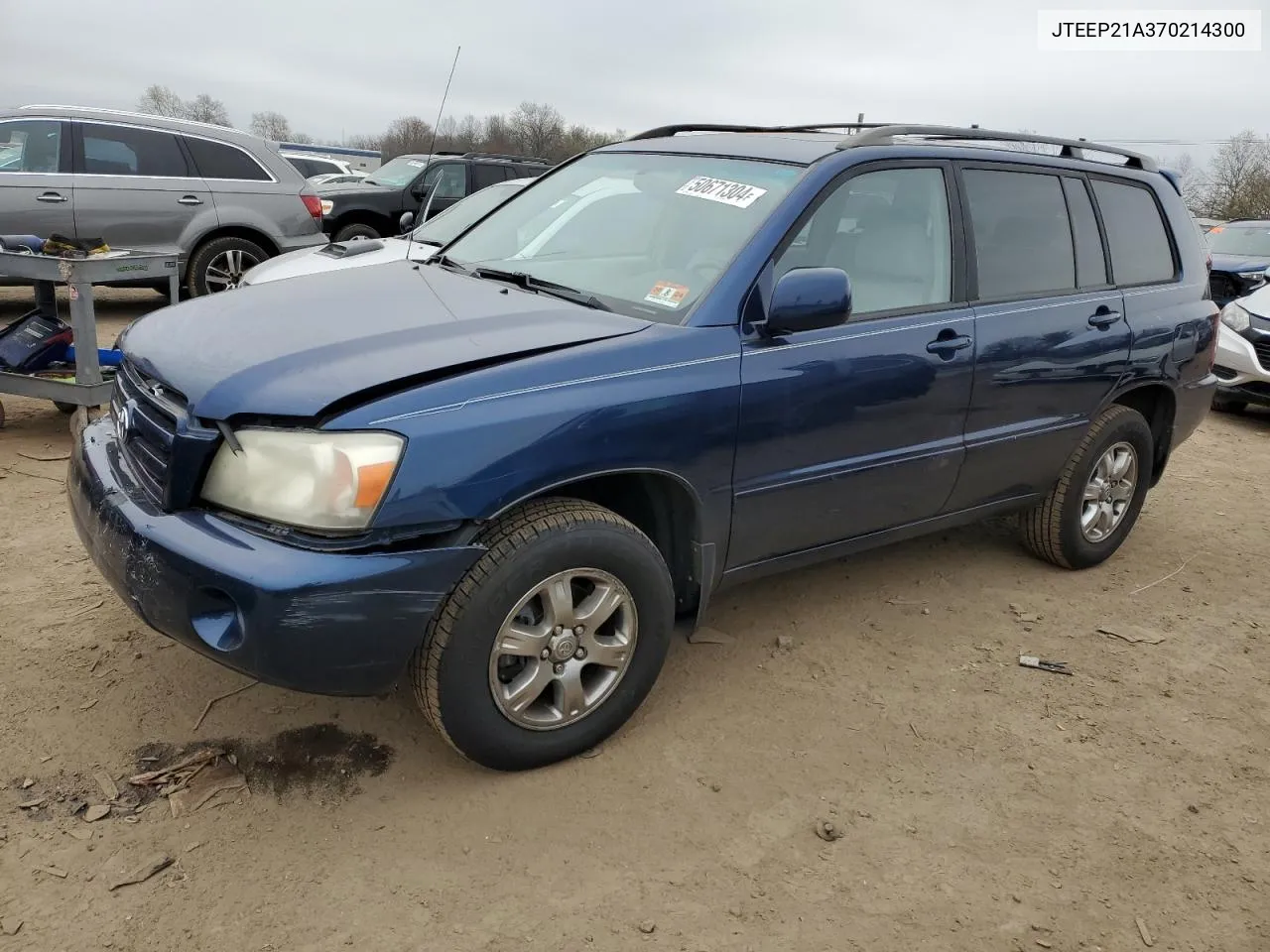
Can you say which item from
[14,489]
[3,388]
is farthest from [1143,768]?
[3,388]

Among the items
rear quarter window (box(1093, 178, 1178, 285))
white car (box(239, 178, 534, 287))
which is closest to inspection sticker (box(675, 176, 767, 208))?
rear quarter window (box(1093, 178, 1178, 285))

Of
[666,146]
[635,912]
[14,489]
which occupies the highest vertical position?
[666,146]

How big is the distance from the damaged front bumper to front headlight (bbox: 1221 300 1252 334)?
859cm

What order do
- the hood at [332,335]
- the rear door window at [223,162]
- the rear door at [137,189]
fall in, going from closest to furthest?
1. the hood at [332,335]
2. the rear door at [137,189]
3. the rear door window at [223,162]

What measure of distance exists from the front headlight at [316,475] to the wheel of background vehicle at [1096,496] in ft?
10.4

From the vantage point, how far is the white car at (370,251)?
638 cm

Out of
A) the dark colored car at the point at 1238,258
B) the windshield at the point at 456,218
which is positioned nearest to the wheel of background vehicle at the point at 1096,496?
the windshield at the point at 456,218

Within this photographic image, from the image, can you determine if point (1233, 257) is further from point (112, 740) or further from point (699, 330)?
point (112, 740)

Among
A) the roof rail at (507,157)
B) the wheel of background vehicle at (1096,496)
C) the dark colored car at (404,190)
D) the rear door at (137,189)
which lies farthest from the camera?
the roof rail at (507,157)

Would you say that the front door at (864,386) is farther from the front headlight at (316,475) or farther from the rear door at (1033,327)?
the front headlight at (316,475)

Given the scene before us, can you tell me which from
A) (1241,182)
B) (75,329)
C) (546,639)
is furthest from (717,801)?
(1241,182)

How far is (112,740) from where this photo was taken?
285 cm

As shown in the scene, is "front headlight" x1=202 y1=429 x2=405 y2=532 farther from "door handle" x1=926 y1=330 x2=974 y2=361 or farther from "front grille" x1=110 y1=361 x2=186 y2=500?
"door handle" x1=926 y1=330 x2=974 y2=361

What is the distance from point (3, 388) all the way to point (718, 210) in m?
4.06
